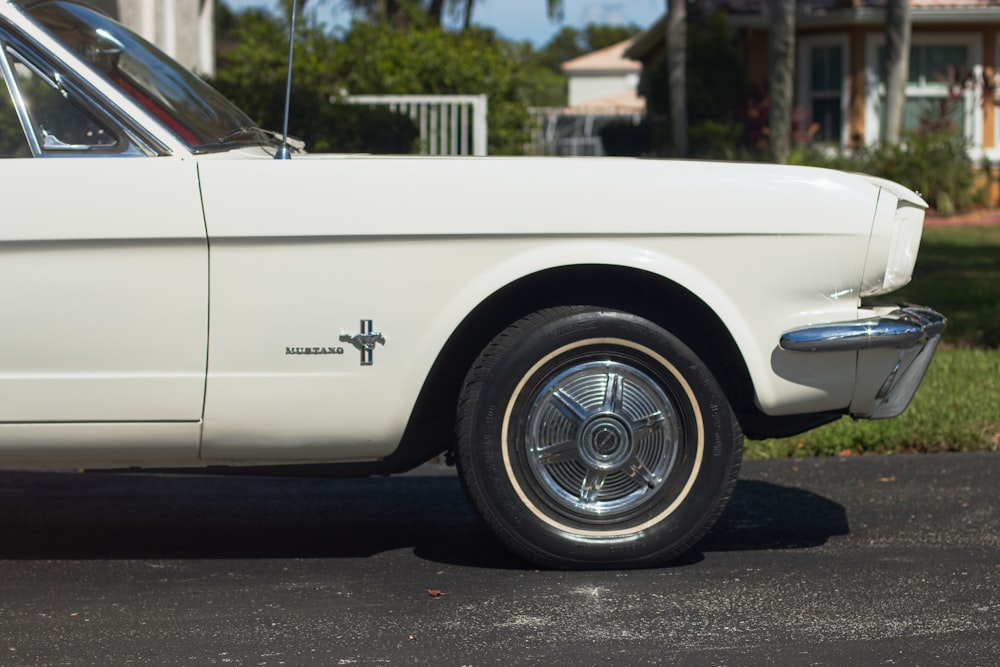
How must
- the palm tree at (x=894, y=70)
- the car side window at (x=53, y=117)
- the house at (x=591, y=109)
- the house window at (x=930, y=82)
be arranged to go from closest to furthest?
the car side window at (x=53, y=117), the palm tree at (x=894, y=70), the house window at (x=930, y=82), the house at (x=591, y=109)

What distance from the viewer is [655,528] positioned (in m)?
4.19

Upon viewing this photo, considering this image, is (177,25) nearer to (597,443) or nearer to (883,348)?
(597,443)

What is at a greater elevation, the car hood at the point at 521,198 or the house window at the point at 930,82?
the house window at the point at 930,82

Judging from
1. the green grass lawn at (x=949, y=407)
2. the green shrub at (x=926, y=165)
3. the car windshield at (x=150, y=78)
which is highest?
the green shrub at (x=926, y=165)

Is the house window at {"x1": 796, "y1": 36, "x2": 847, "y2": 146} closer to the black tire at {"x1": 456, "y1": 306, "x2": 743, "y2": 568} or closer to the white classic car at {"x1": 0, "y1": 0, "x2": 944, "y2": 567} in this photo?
the white classic car at {"x1": 0, "y1": 0, "x2": 944, "y2": 567}

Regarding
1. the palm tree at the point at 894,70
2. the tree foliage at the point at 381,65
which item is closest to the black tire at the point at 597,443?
the tree foliage at the point at 381,65

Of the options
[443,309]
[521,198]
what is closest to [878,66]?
[521,198]

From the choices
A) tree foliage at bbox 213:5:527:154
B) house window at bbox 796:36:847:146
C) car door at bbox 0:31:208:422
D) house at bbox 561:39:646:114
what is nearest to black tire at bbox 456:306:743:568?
car door at bbox 0:31:208:422

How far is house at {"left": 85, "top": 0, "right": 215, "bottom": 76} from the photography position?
1120 centimetres

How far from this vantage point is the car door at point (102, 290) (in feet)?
13.0

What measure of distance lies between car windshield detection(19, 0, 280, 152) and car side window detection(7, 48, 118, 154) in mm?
131

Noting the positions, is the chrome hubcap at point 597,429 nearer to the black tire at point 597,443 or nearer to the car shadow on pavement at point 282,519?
the black tire at point 597,443

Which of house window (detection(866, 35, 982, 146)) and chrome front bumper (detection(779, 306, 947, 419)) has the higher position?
house window (detection(866, 35, 982, 146))

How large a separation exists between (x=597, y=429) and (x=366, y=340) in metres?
0.75
